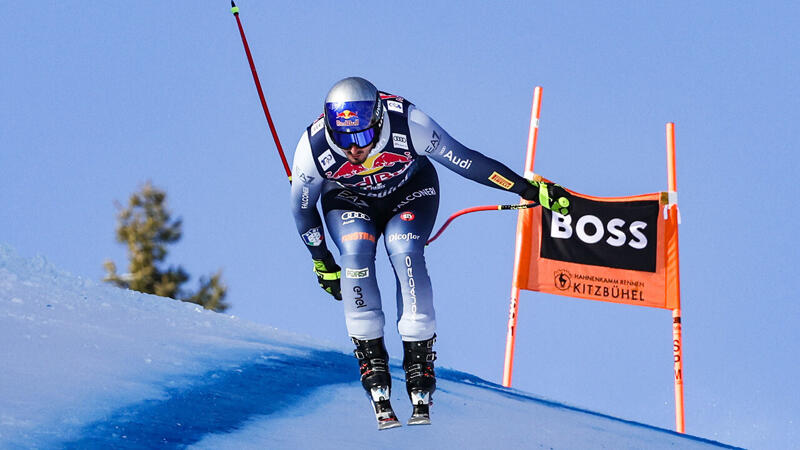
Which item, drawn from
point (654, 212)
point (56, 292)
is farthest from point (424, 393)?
point (654, 212)

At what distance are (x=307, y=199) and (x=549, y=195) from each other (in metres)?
1.62

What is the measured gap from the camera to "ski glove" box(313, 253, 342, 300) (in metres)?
6.98

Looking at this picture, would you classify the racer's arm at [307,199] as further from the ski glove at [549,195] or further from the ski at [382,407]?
the ski glove at [549,195]

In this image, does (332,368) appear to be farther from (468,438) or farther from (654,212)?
(654,212)

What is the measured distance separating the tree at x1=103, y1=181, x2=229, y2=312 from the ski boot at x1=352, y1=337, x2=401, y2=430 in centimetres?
2184

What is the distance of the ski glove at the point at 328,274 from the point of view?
6977 millimetres

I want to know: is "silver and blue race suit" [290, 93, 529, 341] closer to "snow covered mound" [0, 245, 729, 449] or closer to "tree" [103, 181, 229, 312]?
"snow covered mound" [0, 245, 729, 449]

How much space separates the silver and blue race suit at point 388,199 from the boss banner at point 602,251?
612 cm

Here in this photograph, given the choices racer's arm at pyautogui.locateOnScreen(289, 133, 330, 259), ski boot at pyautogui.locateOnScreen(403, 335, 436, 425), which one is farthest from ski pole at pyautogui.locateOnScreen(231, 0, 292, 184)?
ski boot at pyautogui.locateOnScreen(403, 335, 436, 425)

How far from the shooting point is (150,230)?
28.7 metres

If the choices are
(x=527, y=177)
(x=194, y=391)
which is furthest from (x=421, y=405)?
(x=527, y=177)

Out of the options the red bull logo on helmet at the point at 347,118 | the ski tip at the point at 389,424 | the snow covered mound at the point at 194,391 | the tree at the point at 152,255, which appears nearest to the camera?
the red bull logo on helmet at the point at 347,118

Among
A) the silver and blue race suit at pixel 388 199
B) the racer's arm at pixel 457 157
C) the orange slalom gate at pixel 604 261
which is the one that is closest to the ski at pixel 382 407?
the silver and blue race suit at pixel 388 199

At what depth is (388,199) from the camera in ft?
21.6
